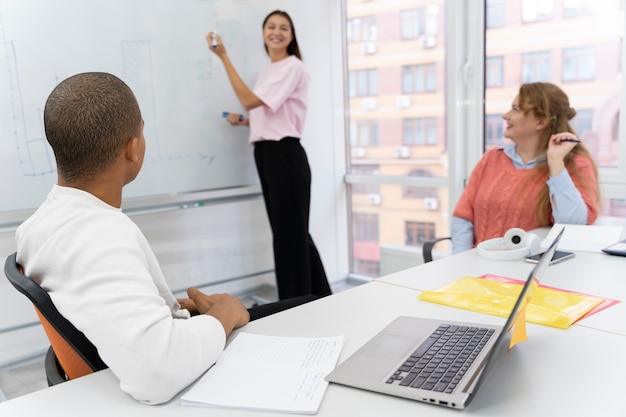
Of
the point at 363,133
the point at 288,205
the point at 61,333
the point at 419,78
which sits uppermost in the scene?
the point at 419,78

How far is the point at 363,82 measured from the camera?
12.3 ft

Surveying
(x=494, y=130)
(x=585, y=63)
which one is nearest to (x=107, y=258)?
(x=585, y=63)

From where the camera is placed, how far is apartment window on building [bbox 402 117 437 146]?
134 inches

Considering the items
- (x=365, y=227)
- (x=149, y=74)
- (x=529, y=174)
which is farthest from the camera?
(x=365, y=227)

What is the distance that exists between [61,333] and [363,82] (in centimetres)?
307

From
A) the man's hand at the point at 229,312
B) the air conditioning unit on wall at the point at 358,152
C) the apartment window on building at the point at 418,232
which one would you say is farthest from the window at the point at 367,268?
the man's hand at the point at 229,312

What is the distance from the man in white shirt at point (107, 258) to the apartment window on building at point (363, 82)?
2759 millimetres

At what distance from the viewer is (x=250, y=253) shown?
331cm

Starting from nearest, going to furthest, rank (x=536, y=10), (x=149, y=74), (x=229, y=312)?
(x=229, y=312), (x=149, y=74), (x=536, y=10)

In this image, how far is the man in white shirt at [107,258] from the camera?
874 mm

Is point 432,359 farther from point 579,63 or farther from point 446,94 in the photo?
point 446,94

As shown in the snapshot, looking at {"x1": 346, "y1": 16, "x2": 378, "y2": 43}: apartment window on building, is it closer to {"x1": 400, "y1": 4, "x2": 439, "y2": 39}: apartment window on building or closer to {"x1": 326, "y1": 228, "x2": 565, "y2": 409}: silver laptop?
{"x1": 400, "y1": 4, "x2": 439, "y2": 39}: apartment window on building

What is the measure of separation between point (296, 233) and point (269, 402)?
2190 mm

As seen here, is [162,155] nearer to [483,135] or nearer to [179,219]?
[179,219]
